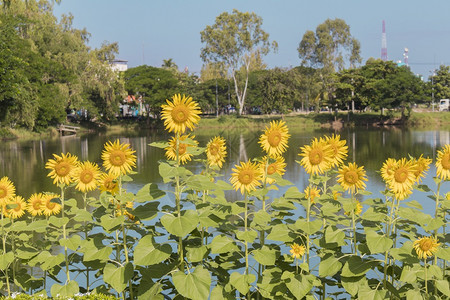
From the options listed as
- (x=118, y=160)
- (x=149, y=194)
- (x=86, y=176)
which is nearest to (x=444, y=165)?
(x=149, y=194)

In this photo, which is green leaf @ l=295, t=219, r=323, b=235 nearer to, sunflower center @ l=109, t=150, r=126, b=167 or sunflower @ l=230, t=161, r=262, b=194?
sunflower @ l=230, t=161, r=262, b=194

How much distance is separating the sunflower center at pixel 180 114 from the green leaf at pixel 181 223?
0.62m

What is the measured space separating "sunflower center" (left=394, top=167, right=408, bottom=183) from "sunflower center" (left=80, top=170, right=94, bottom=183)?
2.43 m

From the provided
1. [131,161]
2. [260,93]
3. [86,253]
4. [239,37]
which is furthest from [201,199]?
[260,93]

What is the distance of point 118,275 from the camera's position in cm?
353

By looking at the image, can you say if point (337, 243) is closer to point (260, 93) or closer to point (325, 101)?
point (325, 101)

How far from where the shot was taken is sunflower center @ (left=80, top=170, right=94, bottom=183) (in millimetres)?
4121

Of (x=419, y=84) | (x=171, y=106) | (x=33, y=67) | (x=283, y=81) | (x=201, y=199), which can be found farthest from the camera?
(x=283, y=81)

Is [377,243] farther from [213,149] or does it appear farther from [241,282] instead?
[213,149]

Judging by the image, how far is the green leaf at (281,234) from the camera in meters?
3.57

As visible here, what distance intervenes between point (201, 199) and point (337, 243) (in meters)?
1.13

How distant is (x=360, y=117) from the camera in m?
57.6

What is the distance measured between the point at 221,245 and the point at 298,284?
A: 60 centimetres

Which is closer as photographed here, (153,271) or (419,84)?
(153,271)
